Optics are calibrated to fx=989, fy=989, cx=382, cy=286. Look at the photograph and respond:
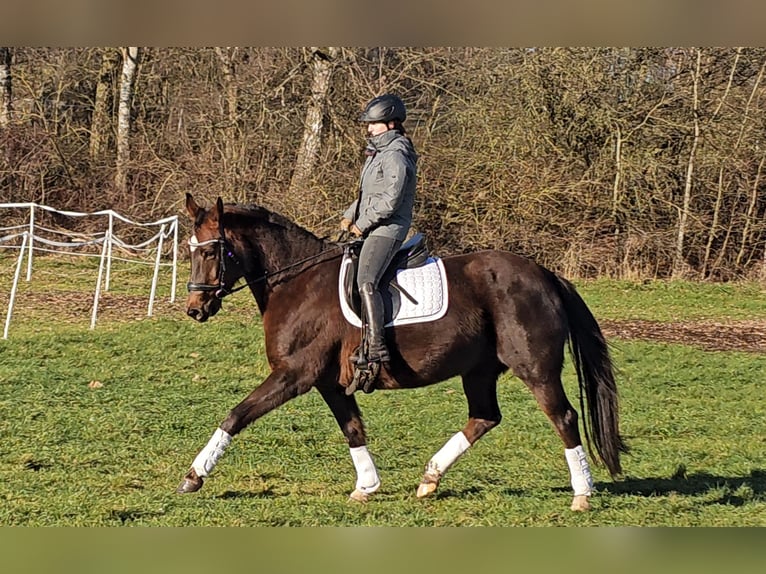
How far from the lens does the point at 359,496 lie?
697 cm

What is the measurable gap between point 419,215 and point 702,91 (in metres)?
7.00

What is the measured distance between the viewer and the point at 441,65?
76.5ft

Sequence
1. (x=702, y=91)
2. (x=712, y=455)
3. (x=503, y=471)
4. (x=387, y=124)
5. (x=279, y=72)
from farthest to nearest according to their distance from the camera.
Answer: (x=279, y=72)
(x=702, y=91)
(x=712, y=455)
(x=503, y=471)
(x=387, y=124)

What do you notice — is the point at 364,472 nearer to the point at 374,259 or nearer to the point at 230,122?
the point at 374,259

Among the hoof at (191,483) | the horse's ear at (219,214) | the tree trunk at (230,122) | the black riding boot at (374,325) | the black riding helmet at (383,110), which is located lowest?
the hoof at (191,483)

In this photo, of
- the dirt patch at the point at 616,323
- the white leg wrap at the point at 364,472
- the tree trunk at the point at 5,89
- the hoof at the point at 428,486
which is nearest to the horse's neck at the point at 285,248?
the white leg wrap at the point at 364,472

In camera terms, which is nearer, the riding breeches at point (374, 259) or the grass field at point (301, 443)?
the grass field at point (301, 443)

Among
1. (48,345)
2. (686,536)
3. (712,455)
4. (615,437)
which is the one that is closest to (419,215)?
(48,345)

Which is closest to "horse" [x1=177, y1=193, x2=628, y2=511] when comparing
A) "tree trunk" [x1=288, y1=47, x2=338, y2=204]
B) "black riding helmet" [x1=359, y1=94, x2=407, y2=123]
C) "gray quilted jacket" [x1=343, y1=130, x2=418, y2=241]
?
"gray quilted jacket" [x1=343, y1=130, x2=418, y2=241]

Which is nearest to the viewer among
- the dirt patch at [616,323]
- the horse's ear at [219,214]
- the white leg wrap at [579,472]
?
the white leg wrap at [579,472]

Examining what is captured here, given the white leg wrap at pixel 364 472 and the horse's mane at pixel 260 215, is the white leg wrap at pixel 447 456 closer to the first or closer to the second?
the white leg wrap at pixel 364 472

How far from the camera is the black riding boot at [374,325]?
6770mm

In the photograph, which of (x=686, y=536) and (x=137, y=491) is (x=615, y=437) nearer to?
(x=686, y=536)

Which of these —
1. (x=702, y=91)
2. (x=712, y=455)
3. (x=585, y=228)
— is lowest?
(x=712, y=455)
